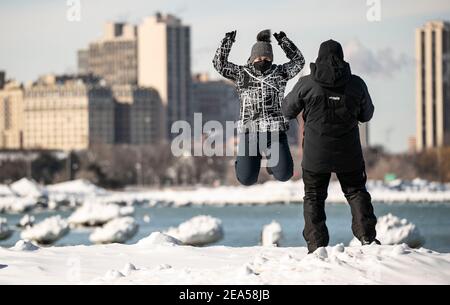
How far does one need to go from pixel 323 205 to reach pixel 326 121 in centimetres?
70

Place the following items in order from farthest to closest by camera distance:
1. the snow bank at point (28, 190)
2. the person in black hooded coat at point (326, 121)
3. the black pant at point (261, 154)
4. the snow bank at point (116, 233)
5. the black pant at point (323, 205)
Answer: the snow bank at point (28, 190), the snow bank at point (116, 233), the black pant at point (261, 154), the black pant at point (323, 205), the person in black hooded coat at point (326, 121)

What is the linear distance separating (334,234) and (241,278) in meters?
35.7

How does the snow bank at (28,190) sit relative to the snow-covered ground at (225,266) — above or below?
below

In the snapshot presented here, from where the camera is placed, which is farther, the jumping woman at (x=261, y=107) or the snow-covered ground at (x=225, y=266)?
the jumping woman at (x=261, y=107)

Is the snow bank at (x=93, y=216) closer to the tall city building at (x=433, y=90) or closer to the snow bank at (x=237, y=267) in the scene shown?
the snow bank at (x=237, y=267)

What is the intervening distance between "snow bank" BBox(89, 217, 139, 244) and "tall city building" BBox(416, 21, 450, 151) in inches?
3489

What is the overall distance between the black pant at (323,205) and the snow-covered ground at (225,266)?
18cm

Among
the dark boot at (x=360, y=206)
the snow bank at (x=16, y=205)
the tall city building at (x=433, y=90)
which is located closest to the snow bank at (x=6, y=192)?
the snow bank at (x=16, y=205)

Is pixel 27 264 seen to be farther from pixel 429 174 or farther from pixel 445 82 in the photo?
pixel 445 82

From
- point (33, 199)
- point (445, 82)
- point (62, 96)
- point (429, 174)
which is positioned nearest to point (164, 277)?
point (33, 199)

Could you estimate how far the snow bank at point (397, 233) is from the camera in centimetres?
3488

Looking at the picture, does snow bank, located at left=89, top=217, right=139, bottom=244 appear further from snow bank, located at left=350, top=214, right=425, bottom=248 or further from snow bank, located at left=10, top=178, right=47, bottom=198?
snow bank, located at left=10, top=178, right=47, bottom=198

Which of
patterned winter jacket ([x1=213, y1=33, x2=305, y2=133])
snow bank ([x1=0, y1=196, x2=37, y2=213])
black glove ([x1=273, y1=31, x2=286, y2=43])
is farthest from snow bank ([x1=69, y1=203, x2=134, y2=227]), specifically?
patterned winter jacket ([x1=213, y1=33, x2=305, y2=133])

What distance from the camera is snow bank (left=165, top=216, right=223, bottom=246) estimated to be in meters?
38.5
